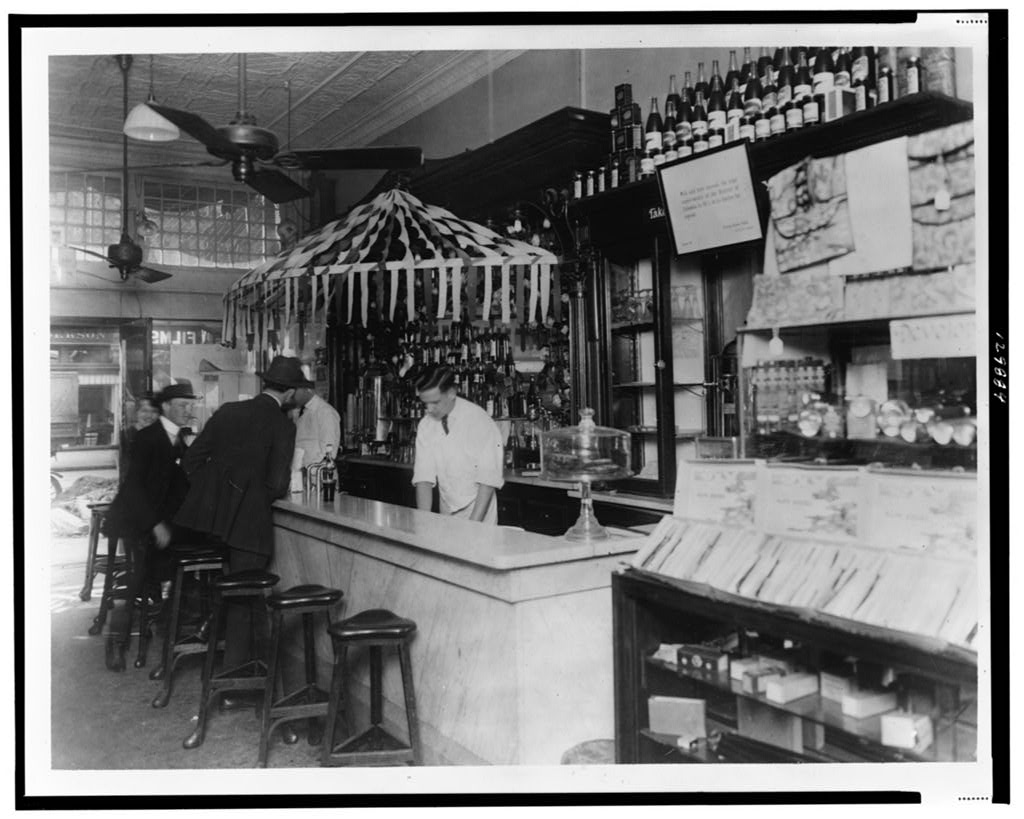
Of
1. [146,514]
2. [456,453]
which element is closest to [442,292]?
[456,453]

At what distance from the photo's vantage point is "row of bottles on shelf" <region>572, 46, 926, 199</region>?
3275 millimetres

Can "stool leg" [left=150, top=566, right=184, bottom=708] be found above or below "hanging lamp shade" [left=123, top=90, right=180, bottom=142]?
below

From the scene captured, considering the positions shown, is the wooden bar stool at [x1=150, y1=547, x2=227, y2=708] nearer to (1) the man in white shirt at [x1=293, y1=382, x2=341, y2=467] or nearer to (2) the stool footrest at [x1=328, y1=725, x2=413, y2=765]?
(2) the stool footrest at [x1=328, y1=725, x2=413, y2=765]

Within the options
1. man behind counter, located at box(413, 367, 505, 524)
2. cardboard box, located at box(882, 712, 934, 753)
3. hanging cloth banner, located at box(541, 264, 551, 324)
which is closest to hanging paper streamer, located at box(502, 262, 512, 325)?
hanging cloth banner, located at box(541, 264, 551, 324)

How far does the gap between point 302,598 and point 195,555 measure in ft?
3.80

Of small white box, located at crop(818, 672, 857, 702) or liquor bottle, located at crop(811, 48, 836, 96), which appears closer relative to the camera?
small white box, located at crop(818, 672, 857, 702)

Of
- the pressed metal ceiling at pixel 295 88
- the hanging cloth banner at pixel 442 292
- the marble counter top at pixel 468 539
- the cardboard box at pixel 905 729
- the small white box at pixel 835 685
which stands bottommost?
the cardboard box at pixel 905 729

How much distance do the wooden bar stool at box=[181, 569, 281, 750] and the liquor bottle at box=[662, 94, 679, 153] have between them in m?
2.67

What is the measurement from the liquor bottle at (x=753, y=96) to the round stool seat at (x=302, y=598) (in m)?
2.65

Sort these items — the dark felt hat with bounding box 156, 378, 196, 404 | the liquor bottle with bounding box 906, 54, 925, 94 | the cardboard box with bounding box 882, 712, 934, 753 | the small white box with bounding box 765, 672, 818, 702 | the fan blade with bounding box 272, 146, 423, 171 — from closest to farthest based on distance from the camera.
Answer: the cardboard box with bounding box 882, 712, 934, 753 < the small white box with bounding box 765, 672, 818, 702 < the liquor bottle with bounding box 906, 54, 925, 94 < the fan blade with bounding box 272, 146, 423, 171 < the dark felt hat with bounding box 156, 378, 196, 404

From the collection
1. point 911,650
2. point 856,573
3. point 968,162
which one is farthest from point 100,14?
point 911,650

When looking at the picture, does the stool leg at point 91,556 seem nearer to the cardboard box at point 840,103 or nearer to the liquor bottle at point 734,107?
the liquor bottle at point 734,107

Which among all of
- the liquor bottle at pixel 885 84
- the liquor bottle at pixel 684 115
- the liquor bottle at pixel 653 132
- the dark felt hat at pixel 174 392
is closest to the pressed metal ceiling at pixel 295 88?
the liquor bottle at pixel 653 132

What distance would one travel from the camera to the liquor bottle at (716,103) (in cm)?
380
